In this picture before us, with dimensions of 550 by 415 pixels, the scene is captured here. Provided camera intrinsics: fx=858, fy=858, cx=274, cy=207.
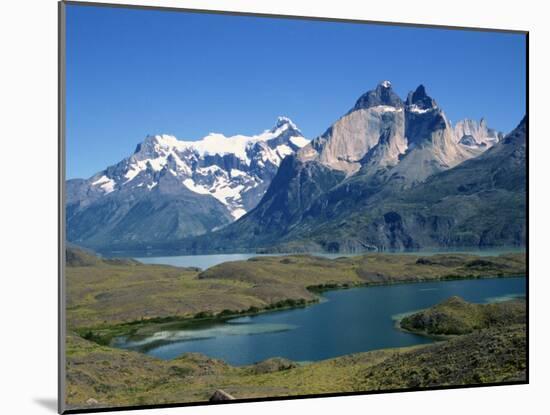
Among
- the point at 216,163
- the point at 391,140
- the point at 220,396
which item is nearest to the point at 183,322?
the point at 220,396

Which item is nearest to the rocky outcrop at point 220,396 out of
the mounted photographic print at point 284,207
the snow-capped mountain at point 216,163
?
the mounted photographic print at point 284,207

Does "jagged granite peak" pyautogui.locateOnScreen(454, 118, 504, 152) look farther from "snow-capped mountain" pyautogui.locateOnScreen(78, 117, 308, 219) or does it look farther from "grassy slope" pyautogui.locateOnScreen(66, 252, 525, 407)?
"snow-capped mountain" pyautogui.locateOnScreen(78, 117, 308, 219)

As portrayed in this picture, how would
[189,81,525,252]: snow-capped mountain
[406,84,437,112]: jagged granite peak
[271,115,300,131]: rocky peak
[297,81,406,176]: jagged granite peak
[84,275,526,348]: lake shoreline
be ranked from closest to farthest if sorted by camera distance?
1. [84,275,526,348]: lake shoreline
2. [271,115,300,131]: rocky peak
3. [297,81,406,176]: jagged granite peak
4. [406,84,437,112]: jagged granite peak
5. [189,81,525,252]: snow-capped mountain

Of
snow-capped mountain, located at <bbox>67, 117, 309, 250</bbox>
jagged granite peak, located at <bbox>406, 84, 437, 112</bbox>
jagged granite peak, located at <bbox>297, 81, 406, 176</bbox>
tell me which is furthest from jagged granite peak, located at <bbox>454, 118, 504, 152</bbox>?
snow-capped mountain, located at <bbox>67, 117, 309, 250</bbox>

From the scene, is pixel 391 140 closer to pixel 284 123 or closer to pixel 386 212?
pixel 386 212

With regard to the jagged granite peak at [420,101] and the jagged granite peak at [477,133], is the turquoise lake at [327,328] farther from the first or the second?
the jagged granite peak at [420,101]

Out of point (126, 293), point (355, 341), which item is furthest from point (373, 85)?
point (126, 293)
